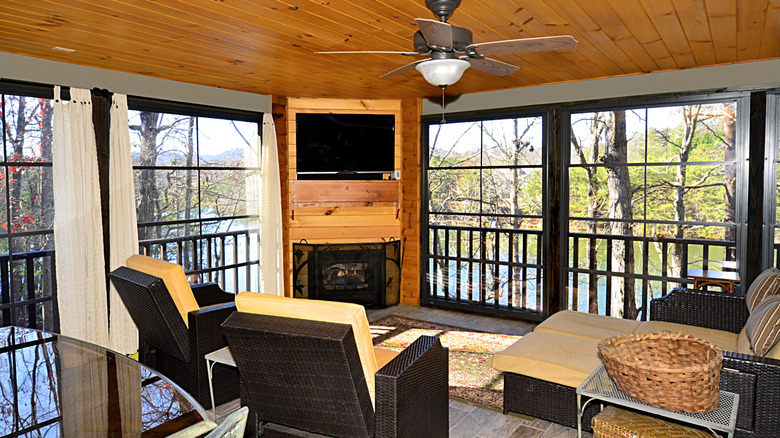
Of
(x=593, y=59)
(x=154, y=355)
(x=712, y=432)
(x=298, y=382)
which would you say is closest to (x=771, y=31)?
(x=593, y=59)

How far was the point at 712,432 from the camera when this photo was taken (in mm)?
2285

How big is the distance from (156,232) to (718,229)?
504 centimetres

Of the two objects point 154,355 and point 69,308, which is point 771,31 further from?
point 69,308

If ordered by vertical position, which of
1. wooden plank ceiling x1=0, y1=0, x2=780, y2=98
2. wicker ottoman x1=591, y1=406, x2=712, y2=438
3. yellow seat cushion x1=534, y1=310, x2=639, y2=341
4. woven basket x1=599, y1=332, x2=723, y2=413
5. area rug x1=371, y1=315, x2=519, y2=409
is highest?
wooden plank ceiling x1=0, y1=0, x2=780, y2=98

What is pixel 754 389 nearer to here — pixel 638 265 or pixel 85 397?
pixel 638 265

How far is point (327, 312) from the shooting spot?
2205 mm

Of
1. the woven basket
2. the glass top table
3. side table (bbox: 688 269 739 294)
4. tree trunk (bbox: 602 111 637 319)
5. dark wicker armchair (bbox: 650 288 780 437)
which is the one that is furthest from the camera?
tree trunk (bbox: 602 111 637 319)

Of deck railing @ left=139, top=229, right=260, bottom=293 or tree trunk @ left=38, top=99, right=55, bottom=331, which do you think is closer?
tree trunk @ left=38, top=99, right=55, bottom=331

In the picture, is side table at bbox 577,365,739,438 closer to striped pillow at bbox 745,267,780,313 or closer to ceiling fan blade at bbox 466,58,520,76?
striped pillow at bbox 745,267,780,313

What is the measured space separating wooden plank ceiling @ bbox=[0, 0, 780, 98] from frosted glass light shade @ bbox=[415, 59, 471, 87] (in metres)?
0.45

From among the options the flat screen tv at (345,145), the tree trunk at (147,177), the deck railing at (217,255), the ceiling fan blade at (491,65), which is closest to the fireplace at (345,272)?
the deck railing at (217,255)

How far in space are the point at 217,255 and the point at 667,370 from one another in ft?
14.8

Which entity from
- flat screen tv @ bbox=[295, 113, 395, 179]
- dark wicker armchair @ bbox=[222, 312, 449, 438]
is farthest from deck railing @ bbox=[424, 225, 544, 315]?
dark wicker armchair @ bbox=[222, 312, 449, 438]

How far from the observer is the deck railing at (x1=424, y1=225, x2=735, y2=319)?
4.71 metres
